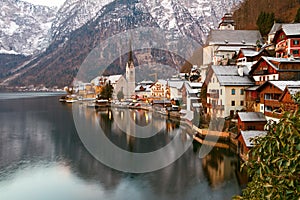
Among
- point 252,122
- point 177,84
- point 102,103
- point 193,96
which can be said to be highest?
point 177,84

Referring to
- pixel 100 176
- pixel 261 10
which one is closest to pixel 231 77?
pixel 100 176

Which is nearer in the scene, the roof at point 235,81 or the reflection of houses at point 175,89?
the roof at point 235,81

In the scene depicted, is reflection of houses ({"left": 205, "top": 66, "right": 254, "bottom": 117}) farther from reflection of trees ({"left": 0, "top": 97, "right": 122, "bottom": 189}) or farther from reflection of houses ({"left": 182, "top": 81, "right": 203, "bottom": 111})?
reflection of trees ({"left": 0, "top": 97, "right": 122, "bottom": 189})

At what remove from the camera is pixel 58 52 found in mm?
138750

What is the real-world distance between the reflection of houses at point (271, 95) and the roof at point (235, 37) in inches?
607

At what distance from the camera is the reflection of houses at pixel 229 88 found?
55.7ft

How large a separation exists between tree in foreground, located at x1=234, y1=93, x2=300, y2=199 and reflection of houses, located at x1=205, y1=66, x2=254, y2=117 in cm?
1431

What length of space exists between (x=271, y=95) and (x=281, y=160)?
39.2 feet

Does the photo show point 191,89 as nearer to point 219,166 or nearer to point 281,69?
point 281,69

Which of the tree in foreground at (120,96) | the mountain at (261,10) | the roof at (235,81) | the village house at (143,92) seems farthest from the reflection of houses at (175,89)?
the roof at (235,81)

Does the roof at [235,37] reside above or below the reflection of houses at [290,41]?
above

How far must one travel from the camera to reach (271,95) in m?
13.8

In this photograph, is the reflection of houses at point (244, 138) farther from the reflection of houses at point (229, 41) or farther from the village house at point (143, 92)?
the village house at point (143, 92)

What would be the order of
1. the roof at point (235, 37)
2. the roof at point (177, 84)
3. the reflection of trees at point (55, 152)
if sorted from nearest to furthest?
the reflection of trees at point (55, 152) < the roof at point (235, 37) < the roof at point (177, 84)
